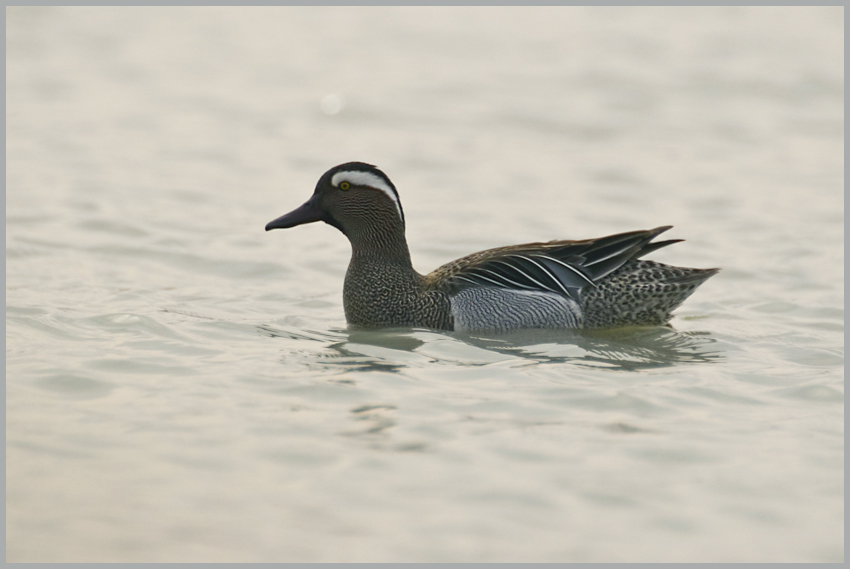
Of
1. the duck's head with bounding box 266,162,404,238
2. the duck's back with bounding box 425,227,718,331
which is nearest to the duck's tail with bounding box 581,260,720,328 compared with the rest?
the duck's back with bounding box 425,227,718,331

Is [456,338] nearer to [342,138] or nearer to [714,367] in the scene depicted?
→ [714,367]

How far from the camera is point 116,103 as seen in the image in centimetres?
1644

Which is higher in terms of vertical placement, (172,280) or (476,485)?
(172,280)

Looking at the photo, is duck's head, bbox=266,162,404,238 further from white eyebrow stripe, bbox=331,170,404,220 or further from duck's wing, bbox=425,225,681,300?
duck's wing, bbox=425,225,681,300

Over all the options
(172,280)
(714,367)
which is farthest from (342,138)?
(714,367)

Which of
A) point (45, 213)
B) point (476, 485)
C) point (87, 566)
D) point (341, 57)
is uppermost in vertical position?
point (341, 57)

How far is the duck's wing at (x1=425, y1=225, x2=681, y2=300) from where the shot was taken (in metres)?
8.25

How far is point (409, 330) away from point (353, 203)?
3.86ft

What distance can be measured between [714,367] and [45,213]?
25.5 ft

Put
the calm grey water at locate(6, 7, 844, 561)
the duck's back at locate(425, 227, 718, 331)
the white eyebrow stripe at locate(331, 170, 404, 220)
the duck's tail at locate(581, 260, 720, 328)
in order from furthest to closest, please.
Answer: the white eyebrow stripe at locate(331, 170, 404, 220) → the duck's tail at locate(581, 260, 720, 328) → the duck's back at locate(425, 227, 718, 331) → the calm grey water at locate(6, 7, 844, 561)

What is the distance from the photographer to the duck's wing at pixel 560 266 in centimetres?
825

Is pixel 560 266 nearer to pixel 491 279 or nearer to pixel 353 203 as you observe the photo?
pixel 491 279

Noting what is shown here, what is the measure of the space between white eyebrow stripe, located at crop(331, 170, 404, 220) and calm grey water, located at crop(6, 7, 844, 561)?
3.92 ft

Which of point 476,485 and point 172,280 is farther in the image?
point 172,280
